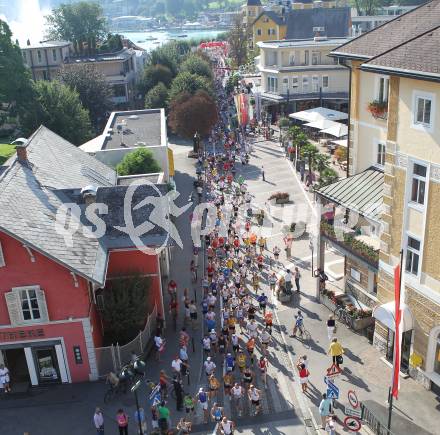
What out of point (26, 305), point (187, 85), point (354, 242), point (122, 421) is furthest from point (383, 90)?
point (187, 85)

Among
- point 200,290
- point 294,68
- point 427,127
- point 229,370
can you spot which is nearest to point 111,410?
point 229,370

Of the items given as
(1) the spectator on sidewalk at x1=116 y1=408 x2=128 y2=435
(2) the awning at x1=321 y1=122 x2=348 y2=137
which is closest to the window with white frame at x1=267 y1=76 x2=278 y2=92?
(2) the awning at x1=321 y1=122 x2=348 y2=137

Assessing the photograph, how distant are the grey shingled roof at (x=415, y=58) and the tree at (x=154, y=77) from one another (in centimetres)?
5768

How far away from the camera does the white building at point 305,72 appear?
210 feet

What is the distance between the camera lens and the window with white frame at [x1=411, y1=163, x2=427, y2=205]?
19172 millimetres

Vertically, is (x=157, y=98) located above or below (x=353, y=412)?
above

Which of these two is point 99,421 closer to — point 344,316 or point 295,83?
point 344,316

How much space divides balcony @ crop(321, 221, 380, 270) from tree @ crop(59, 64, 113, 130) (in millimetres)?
45648

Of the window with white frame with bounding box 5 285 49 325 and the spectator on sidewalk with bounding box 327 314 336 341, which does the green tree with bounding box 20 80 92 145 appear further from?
the spectator on sidewalk with bounding box 327 314 336 341

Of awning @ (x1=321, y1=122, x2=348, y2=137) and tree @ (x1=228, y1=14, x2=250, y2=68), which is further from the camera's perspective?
tree @ (x1=228, y1=14, x2=250, y2=68)

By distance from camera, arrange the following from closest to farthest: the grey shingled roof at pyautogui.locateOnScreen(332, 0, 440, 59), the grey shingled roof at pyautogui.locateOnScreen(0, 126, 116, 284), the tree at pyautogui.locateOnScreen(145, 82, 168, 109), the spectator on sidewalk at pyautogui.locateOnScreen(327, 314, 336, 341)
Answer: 1. the grey shingled roof at pyautogui.locateOnScreen(0, 126, 116, 284)
2. the grey shingled roof at pyautogui.locateOnScreen(332, 0, 440, 59)
3. the spectator on sidewalk at pyautogui.locateOnScreen(327, 314, 336, 341)
4. the tree at pyautogui.locateOnScreen(145, 82, 168, 109)

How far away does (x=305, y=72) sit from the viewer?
64750mm

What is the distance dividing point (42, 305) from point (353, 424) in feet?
40.7

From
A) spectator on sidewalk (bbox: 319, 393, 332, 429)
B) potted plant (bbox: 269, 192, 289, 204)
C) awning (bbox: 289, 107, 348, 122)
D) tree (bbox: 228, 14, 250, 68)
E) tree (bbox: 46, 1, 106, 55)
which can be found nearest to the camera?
spectator on sidewalk (bbox: 319, 393, 332, 429)
